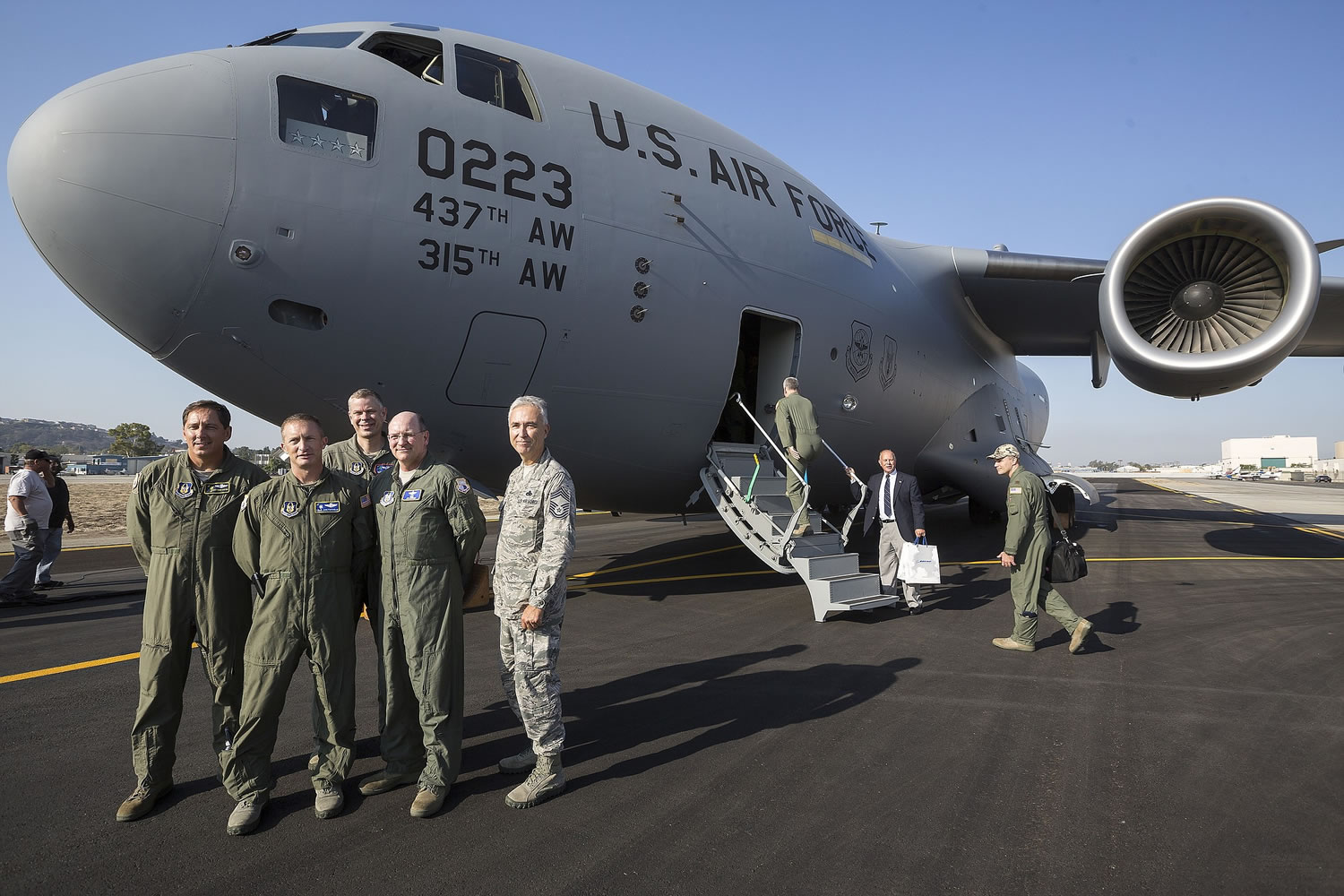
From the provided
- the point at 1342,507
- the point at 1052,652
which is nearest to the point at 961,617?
the point at 1052,652

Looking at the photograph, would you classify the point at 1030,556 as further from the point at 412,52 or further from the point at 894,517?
the point at 412,52

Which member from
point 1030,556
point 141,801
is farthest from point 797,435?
point 141,801

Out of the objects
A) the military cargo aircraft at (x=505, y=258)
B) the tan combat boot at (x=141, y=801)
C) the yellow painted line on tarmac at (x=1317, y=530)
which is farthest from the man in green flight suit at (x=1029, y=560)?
the yellow painted line on tarmac at (x=1317, y=530)

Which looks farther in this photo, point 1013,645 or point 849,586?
point 849,586

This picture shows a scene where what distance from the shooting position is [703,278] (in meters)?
6.73

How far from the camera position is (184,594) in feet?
10.2

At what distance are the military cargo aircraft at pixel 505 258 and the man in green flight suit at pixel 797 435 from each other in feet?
1.80

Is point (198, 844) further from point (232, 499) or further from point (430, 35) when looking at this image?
point (430, 35)

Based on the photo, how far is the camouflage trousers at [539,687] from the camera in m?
3.18

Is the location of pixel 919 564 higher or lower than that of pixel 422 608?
lower

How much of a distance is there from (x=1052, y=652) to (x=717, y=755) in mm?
3335

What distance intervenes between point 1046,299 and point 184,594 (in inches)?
496

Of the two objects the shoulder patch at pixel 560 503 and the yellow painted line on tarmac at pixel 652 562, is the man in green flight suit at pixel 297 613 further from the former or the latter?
the yellow painted line on tarmac at pixel 652 562

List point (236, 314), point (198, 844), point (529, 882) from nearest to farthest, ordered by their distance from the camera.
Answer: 1. point (529, 882)
2. point (198, 844)
3. point (236, 314)
